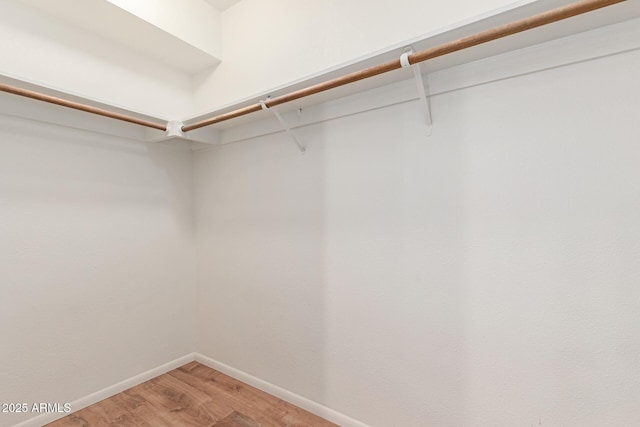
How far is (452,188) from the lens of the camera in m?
1.37

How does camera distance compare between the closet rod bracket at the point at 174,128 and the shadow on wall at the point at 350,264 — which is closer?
the shadow on wall at the point at 350,264

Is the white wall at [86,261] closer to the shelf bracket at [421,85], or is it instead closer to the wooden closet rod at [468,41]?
the wooden closet rod at [468,41]

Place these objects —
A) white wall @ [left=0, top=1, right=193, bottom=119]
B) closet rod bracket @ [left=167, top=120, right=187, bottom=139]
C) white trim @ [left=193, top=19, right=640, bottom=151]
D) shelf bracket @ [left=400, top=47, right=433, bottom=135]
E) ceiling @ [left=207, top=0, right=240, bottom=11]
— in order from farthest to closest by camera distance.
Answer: ceiling @ [left=207, top=0, right=240, bottom=11] → closet rod bracket @ [left=167, top=120, right=187, bottom=139] → white wall @ [left=0, top=1, right=193, bottom=119] → shelf bracket @ [left=400, top=47, right=433, bottom=135] → white trim @ [left=193, top=19, right=640, bottom=151]

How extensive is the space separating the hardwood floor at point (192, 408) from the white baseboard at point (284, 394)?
0.09 ft

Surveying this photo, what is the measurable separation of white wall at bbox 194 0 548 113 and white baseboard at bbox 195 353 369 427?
1.86 metres

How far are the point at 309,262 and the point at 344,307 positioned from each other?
0.34 meters

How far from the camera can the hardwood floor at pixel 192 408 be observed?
173 centimetres

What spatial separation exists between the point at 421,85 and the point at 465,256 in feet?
2.57

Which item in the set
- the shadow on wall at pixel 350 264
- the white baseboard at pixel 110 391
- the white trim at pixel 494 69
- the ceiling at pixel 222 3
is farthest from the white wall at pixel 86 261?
the white trim at pixel 494 69

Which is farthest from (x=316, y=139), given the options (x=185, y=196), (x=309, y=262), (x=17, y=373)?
(x=17, y=373)

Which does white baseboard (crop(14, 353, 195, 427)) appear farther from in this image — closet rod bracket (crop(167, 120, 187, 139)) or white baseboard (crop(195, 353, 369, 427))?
closet rod bracket (crop(167, 120, 187, 139))

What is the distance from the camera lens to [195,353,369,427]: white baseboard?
168cm

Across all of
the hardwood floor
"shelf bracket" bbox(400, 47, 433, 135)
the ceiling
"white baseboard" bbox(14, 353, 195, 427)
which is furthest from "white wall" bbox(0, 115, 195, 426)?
"shelf bracket" bbox(400, 47, 433, 135)

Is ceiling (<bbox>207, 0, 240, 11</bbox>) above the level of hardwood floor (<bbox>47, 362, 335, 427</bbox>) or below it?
above
